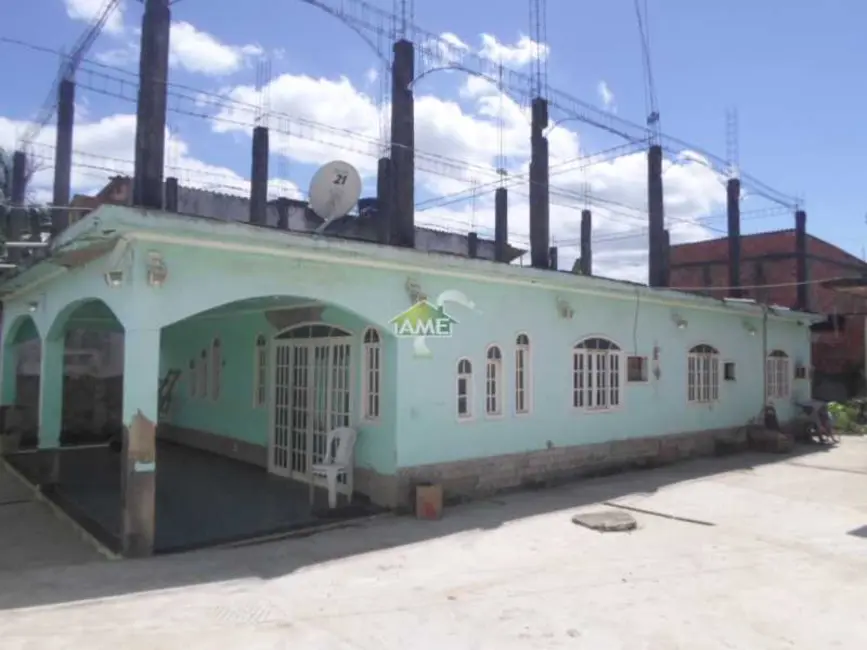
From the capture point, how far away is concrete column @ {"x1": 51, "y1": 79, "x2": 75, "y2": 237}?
16016 millimetres

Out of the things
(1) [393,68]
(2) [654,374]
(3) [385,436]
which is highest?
(1) [393,68]

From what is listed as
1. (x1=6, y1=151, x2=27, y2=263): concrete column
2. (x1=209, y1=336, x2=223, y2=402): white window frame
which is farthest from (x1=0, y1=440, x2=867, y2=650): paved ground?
(x1=6, y1=151, x2=27, y2=263): concrete column

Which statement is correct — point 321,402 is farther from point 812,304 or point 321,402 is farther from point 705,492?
point 812,304

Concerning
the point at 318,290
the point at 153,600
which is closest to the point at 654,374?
the point at 318,290

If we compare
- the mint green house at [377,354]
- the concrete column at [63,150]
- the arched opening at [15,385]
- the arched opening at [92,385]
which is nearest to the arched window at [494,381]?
A: the mint green house at [377,354]

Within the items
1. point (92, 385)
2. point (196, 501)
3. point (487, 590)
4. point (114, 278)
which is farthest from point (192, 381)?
point (487, 590)

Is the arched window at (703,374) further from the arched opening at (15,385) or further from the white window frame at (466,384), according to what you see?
the arched opening at (15,385)

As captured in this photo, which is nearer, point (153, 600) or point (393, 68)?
point (153, 600)

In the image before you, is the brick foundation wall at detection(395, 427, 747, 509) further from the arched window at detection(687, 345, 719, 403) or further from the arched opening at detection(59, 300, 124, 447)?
the arched opening at detection(59, 300, 124, 447)

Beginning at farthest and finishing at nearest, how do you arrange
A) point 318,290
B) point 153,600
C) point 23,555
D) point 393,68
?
point 393,68, point 318,290, point 23,555, point 153,600

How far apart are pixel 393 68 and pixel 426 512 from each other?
793 centimetres

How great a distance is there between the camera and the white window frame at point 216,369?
41.5ft

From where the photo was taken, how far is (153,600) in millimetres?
5121

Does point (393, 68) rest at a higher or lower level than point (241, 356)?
higher
